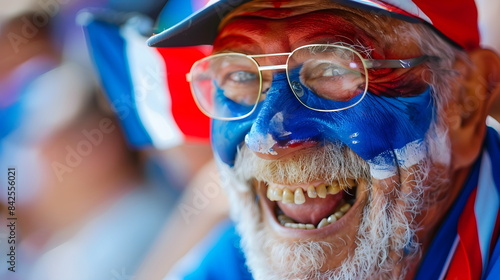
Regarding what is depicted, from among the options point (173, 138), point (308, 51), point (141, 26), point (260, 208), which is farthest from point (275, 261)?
point (141, 26)

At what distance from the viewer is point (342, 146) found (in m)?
1.14

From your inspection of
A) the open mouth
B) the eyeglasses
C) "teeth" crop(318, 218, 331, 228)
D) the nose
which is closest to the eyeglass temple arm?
the eyeglasses

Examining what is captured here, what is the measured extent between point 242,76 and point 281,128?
0.27 metres

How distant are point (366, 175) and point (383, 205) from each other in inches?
3.2

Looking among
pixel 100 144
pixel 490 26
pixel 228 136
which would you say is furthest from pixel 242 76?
pixel 100 144

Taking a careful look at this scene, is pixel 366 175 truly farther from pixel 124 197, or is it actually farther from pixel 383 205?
pixel 124 197

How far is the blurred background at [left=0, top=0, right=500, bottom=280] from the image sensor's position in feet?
6.12

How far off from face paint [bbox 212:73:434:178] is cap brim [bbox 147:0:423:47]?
21cm

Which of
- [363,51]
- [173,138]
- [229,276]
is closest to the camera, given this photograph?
[363,51]

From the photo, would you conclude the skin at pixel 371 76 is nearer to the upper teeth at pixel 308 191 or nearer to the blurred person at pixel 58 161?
the upper teeth at pixel 308 191

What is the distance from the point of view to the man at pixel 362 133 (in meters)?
1.12

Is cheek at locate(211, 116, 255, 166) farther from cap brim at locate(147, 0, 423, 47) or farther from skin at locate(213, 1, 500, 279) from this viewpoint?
cap brim at locate(147, 0, 423, 47)

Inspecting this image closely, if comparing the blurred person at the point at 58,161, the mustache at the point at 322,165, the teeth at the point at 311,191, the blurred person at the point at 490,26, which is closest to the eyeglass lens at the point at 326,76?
the mustache at the point at 322,165

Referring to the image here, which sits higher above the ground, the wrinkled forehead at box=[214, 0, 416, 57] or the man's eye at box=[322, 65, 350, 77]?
the wrinkled forehead at box=[214, 0, 416, 57]
